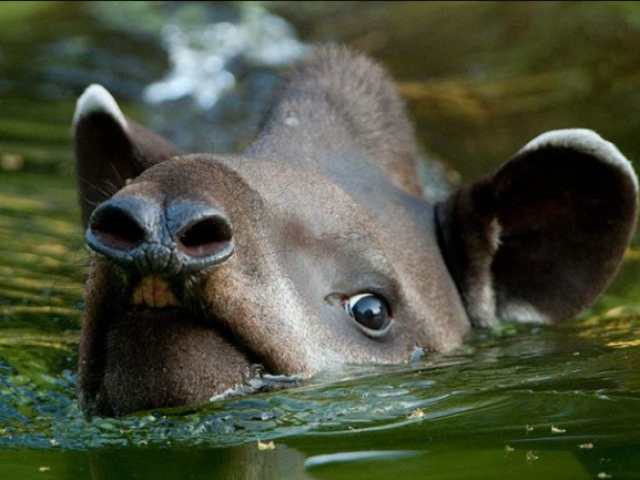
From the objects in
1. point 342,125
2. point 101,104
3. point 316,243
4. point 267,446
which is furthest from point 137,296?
point 342,125

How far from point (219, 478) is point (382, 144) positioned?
13.0 feet

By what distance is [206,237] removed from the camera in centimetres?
550

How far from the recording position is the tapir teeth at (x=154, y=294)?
215 inches

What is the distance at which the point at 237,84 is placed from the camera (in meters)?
15.2

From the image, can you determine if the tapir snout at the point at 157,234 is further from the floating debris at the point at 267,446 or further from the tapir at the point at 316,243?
the floating debris at the point at 267,446

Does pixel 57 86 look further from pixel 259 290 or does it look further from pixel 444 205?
pixel 259 290

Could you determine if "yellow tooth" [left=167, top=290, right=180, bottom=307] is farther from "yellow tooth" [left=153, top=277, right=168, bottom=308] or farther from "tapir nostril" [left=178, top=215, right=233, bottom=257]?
"tapir nostril" [left=178, top=215, right=233, bottom=257]

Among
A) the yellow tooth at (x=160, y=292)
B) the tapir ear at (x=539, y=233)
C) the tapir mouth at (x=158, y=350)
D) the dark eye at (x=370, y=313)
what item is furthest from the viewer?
the tapir ear at (x=539, y=233)

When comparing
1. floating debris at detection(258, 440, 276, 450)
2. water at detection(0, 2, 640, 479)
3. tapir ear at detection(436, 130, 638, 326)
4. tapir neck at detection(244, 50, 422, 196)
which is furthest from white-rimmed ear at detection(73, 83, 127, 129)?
floating debris at detection(258, 440, 276, 450)

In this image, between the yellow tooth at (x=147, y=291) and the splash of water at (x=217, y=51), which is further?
the splash of water at (x=217, y=51)

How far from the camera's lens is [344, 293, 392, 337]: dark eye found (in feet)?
22.5

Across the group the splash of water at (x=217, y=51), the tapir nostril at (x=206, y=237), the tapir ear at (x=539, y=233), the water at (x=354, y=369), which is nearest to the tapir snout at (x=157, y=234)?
the tapir nostril at (x=206, y=237)

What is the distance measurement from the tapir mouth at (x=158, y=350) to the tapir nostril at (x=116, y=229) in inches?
6.9

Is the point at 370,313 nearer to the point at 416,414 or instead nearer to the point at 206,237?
the point at 416,414
